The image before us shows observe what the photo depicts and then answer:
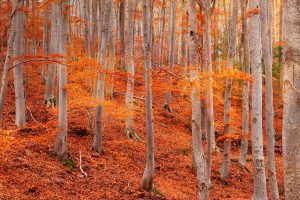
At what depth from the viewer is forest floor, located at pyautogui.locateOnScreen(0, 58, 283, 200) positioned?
8473 millimetres

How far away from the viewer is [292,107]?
6.31 ft

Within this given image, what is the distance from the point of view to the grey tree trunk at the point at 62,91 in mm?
10055

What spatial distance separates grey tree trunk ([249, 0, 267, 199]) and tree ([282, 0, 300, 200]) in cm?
613

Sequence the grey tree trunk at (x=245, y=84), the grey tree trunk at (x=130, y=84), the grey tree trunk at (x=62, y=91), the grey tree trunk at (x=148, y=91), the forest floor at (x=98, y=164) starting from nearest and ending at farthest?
the forest floor at (x=98, y=164) < the grey tree trunk at (x=148, y=91) < the grey tree trunk at (x=62, y=91) < the grey tree trunk at (x=245, y=84) < the grey tree trunk at (x=130, y=84)

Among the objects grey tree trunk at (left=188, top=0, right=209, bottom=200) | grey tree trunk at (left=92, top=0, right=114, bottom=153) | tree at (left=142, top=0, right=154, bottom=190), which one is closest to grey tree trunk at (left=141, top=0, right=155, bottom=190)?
tree at (left=142, top=0, right=154, bottom=190)

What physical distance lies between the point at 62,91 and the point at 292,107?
8863mm

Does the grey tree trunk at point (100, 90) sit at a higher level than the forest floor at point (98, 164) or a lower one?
higher

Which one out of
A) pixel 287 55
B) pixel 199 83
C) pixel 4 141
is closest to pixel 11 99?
pixel 4 141

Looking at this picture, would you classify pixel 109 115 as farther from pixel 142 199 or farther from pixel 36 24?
pixel 36 24

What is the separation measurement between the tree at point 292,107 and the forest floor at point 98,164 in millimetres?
6498

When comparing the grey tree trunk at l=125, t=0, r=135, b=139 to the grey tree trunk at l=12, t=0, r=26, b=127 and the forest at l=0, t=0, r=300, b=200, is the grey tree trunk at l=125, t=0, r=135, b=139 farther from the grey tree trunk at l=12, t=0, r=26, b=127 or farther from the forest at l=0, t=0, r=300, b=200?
the grey tree trunk at l=12, t=0, r=26, b=127

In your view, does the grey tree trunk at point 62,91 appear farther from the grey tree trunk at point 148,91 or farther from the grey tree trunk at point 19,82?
the grey tree trunk at point 19,82

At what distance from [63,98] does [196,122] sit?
4480 mm

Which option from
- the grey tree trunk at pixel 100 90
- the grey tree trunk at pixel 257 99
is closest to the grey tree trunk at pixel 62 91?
the grey tree trunk at pixel 100 90
